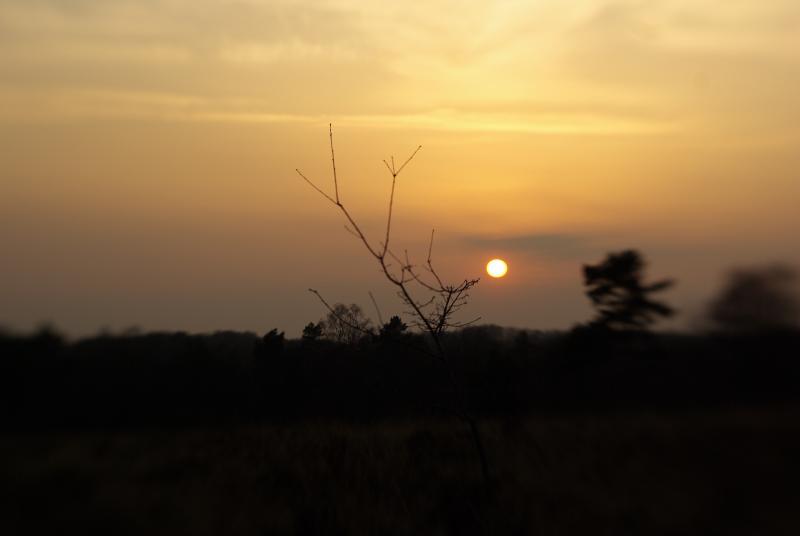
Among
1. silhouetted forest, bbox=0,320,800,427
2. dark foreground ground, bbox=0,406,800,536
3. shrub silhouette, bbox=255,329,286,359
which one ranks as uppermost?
shrub silhouette, bbox=255,329,286,359

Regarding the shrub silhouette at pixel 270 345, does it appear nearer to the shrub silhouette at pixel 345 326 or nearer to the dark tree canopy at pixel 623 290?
the shrub silhouette at pixel 345 326

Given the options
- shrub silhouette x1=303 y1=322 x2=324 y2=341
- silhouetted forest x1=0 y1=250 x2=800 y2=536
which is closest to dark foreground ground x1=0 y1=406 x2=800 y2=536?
silhouetted forest x1=0 y1=250 x2=800 y2=536

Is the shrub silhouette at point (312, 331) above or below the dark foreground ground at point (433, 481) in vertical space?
above

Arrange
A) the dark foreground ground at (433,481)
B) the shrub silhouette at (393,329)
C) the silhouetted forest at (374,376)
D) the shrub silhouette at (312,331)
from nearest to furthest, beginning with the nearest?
the dark foreground ground at (433,481)
the silhouetted forest at (374,376)
the shrub silhouette at (393,329)
the shrub silhouette at (312,331)

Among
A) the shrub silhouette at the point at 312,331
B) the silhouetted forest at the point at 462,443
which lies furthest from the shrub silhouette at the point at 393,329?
the shrub silhouette at the point at 312,331

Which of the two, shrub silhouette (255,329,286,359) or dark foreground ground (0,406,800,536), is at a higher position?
shrub silhouette (255,329,286,359)

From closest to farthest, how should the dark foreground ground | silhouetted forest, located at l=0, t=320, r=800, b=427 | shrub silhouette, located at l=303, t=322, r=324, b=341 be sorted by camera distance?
the dark foreground ground < silhouetted forest, located at l=0, t=320, r=800, b=427 < shrub silhouette, located at l=303, t=322, r=324, b=341

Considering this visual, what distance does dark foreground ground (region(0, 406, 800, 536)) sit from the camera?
19.8 feet

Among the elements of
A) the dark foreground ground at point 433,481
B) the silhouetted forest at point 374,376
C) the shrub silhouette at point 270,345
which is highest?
the shrub silhouette at point 270,345

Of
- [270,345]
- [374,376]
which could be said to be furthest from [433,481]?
[270,345]

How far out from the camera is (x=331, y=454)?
1004cm

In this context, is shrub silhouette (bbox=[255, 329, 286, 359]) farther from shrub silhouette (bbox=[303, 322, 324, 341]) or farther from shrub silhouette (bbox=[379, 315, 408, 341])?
shrub silhouette (bbox=[379, 315, 408, 341])

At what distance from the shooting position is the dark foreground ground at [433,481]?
19.8 ft

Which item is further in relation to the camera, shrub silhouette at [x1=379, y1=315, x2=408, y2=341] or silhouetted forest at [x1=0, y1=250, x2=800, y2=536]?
shrub silhouette at [x1=379, y1=315, x2=408, y2=341]
